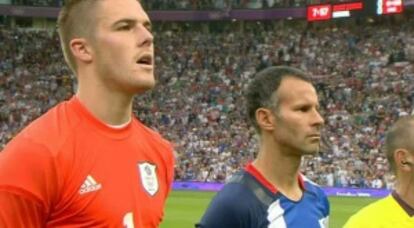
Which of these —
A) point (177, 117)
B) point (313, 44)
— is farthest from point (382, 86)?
point (177, 117)

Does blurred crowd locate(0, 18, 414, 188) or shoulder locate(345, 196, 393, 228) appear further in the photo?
blurred crowd locate(0, 18, 414, 188)

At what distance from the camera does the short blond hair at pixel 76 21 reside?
12.1 ft

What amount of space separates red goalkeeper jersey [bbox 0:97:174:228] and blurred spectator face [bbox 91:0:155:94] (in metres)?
0.21

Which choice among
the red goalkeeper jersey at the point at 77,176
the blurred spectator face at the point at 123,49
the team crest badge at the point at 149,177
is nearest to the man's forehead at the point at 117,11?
the blurred spectator face at the point at 123,49

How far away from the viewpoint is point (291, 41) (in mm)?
46625

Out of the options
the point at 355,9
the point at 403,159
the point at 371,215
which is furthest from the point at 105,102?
the point at 355,9

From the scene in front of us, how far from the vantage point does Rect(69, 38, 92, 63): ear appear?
3.71 meters

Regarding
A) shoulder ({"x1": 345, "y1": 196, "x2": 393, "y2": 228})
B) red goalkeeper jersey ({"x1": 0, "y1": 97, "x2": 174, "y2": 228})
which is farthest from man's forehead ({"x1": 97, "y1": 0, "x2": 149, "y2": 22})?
shoulder ({"x1": 345, "y1": 196, "x2": 393, "y2": 228})

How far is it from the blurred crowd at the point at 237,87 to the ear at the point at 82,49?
2642 cm

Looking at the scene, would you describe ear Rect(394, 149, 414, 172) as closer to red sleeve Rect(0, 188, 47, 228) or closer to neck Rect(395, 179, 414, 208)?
neck Rect(395, 179, 414, 208)

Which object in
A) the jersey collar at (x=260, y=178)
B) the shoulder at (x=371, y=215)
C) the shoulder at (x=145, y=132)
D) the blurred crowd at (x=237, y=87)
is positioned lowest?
the blurred crowd at (x=237, y=87)

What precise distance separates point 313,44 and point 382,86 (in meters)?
7.00

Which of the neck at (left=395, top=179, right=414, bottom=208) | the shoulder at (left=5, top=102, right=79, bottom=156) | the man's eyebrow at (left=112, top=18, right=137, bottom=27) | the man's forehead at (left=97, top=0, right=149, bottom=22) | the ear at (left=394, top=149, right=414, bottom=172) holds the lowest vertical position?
the neck at (left=395, top=179, right=414, bottom=208)

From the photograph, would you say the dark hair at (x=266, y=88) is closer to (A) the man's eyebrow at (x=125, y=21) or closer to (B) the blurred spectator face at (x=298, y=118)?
(B) the blurred spectator face at (x=298, y=118)
